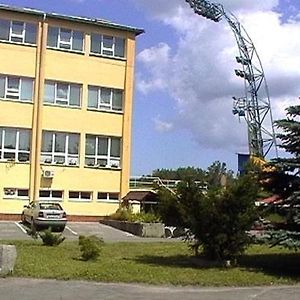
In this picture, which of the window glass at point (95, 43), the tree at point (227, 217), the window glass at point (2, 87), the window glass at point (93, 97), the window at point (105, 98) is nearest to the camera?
the tree at point (227, 217)

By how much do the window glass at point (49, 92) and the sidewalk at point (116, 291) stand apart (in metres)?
29.2

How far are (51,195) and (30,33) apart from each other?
10.2 metres

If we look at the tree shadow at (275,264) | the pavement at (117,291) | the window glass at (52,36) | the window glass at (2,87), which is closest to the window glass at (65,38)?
the window glass at (52,36)

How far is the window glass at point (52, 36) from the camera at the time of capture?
44.2 m

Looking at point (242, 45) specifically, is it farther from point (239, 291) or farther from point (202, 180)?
point (239, 291)

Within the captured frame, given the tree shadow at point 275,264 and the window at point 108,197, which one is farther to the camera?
the window at point 108,197

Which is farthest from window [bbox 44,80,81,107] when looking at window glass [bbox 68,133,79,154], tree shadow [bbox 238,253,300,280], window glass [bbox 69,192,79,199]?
tree shadow [bbox 238,253,300,280]

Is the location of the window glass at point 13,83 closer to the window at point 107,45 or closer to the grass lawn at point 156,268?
the window at point 107,45

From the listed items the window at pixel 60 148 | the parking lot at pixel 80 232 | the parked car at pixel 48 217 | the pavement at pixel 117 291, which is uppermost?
the window at pixel 60 148

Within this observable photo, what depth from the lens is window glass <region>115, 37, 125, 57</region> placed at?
46291mm

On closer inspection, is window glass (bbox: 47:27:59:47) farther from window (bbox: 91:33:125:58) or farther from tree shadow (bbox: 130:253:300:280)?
tree shadow (bbox: 130:253:300:280)

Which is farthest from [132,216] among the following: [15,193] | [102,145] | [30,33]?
[30,33]

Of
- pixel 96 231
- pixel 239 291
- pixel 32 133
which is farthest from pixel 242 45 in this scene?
pixel 239 291

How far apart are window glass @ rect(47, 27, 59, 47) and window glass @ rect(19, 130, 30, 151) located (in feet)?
18.9
